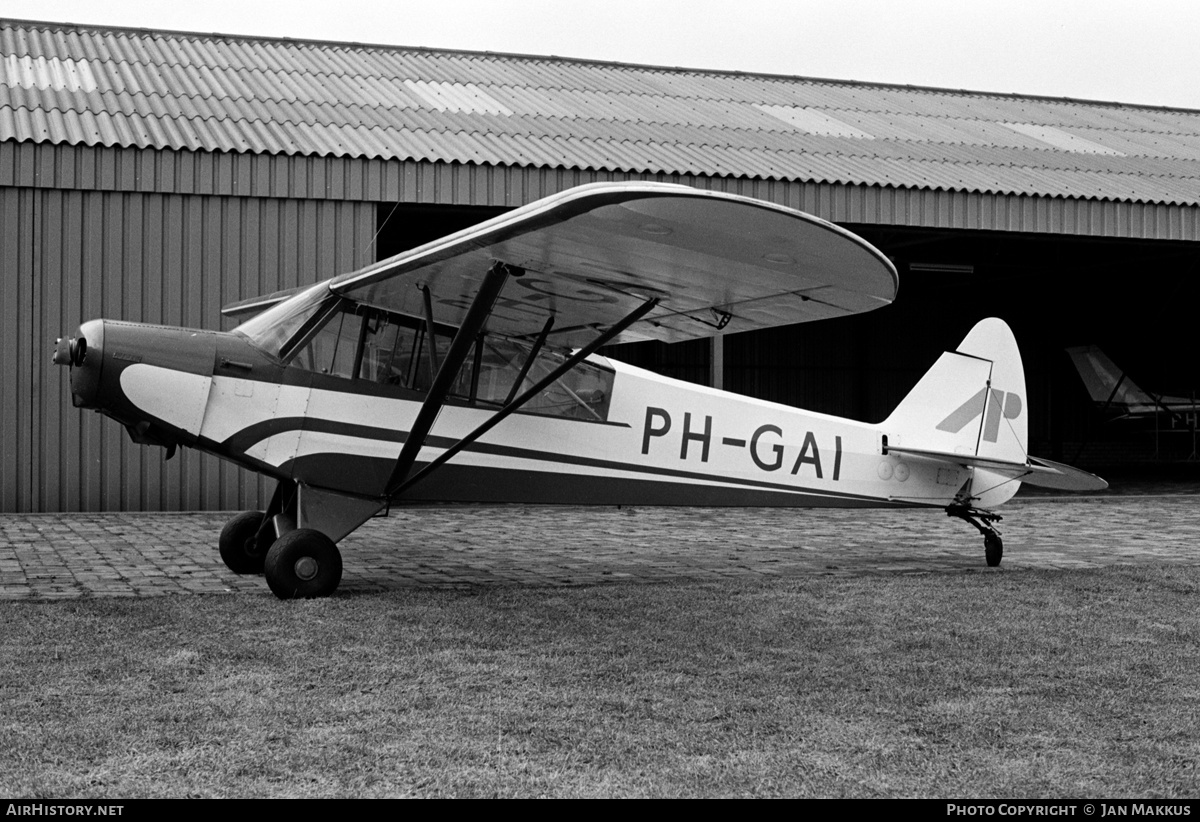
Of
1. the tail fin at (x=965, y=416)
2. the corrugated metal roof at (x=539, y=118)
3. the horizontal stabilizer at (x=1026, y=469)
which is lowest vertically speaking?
the horizontal stabilizer at (x=1026, y=469)

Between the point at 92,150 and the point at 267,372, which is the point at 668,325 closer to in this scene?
the point at 267,372

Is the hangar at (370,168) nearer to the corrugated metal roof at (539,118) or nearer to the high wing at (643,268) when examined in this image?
the corrugated metal roof at (539,118)

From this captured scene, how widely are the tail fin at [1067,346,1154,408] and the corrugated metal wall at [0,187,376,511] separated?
63.5 ft

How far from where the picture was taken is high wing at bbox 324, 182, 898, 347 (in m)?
5.60

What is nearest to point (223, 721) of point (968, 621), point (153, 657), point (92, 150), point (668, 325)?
point (153, 657)

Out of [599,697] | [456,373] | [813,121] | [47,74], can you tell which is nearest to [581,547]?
[456,373]

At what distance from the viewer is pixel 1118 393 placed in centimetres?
2733

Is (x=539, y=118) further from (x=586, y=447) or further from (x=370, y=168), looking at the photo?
(x=586, y=447)

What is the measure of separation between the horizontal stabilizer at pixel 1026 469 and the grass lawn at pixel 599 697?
1.83 m

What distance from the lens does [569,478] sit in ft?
28.6

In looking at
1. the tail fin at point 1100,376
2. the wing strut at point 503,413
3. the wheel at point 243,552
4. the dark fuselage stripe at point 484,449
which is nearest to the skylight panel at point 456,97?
the dark fuselage stripe at point 484,449

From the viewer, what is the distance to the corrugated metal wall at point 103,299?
1370 cm
